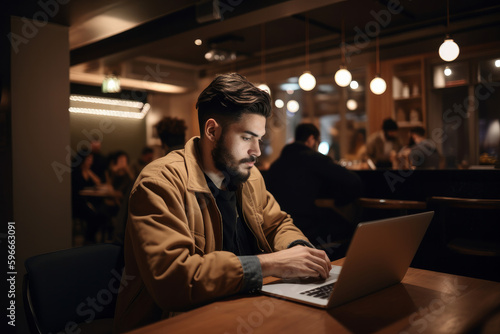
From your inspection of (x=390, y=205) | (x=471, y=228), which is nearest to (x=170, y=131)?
(x=390, y=205)

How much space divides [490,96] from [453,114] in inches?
21.4

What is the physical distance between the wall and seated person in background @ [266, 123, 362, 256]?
6.25ft

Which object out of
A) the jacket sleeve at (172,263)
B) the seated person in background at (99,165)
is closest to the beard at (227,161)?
the jacket sleeve at (172,263)

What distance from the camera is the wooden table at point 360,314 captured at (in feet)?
2.96

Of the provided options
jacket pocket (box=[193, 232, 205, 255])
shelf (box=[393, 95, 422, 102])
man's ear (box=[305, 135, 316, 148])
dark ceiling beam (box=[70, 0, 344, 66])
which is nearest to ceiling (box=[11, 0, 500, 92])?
dark ceiling beam (box=[70, 0, 344, 66])

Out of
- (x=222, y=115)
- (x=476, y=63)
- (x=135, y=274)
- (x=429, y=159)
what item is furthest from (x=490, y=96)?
(x=135, y=274)

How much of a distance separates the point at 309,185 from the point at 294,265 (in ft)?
7.47

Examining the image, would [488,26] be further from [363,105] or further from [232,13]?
[232,13]

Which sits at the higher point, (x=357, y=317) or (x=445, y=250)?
(x=357, y=317)

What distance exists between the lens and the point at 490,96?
5961mm

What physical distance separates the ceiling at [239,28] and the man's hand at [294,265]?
2.99 metres

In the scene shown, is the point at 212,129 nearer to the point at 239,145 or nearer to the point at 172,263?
the point at 239,145

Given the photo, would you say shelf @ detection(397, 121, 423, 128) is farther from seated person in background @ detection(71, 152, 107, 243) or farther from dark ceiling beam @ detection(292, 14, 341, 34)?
seated person in background @ detection(71, 152, 107, 243)

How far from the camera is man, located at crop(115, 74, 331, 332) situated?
43.4 inches
